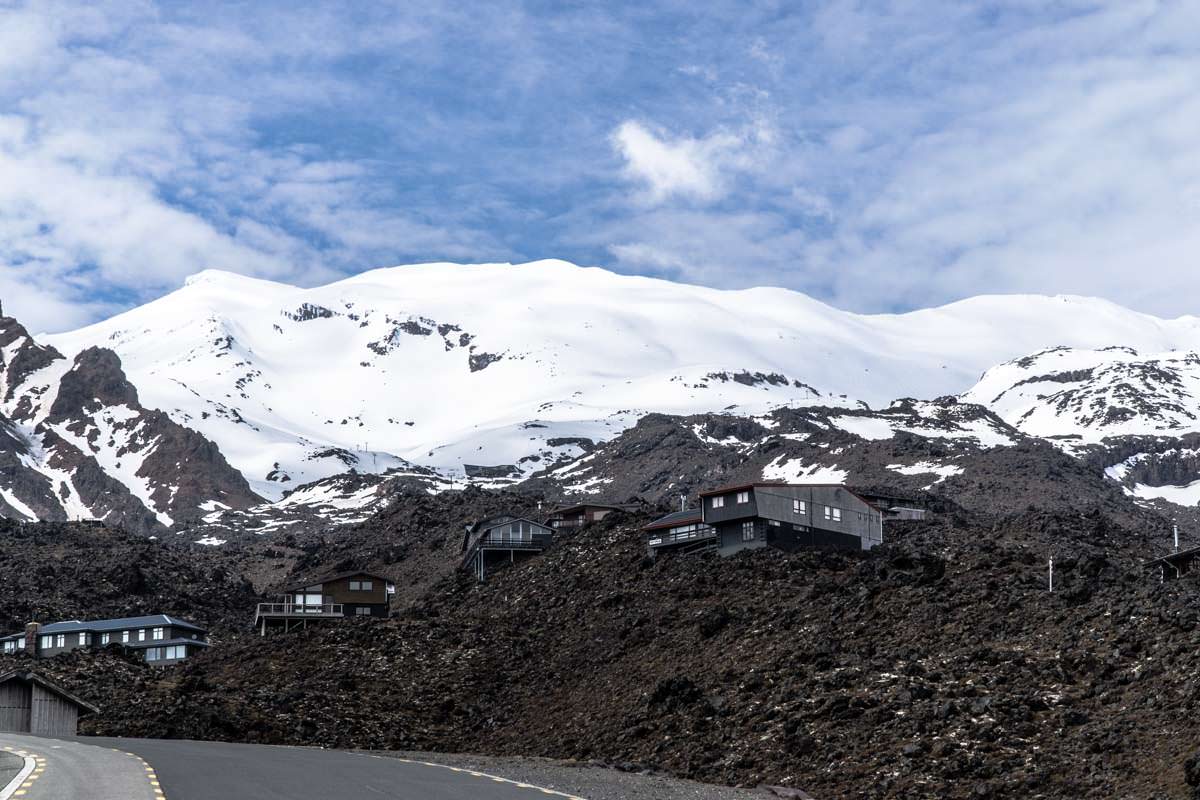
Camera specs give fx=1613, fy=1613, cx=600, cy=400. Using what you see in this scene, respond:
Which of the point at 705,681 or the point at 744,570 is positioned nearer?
the point at 705,681

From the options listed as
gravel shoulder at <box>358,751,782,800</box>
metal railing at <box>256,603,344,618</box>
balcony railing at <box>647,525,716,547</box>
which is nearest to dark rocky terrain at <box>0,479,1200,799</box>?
balcony railing at <box>647,525,716,547</box>

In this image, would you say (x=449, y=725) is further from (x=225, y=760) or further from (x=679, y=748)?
(x=225, y=760)

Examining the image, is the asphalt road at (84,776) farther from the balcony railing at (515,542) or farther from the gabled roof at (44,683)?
the balcony railing at (515,542)

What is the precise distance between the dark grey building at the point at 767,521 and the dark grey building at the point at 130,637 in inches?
1683

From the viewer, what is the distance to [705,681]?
257ft

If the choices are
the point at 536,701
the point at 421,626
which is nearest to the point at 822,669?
the point at 536,701

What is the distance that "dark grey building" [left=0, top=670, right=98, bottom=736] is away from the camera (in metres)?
78.5

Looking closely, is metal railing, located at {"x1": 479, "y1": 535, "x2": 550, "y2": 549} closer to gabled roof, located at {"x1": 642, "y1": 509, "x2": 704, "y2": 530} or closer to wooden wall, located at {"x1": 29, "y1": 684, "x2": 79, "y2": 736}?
gabled roof, located at {"x1": 642, "y1": 509, "x2": 704, "y2": 530}

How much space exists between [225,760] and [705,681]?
29.4 meters

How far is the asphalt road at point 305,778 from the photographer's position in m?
42.5

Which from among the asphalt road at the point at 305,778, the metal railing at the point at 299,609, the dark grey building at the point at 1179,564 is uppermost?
the dark grey building at the point at 1179,564

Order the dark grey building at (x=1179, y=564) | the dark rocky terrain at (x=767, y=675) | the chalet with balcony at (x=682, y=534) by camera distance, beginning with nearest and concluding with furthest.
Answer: the dark rocky terrain at (x=767, y=675) < the dark grey building at (x=1179, y=564) < the chalet with balcony at (x=682, y=534)

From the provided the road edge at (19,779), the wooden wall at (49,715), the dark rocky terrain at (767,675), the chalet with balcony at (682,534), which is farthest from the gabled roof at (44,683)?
the chalet with balcony at (682,534)

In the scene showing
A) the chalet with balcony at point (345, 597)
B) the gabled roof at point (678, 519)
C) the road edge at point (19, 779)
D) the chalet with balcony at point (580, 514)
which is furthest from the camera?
the chalet with balcony at point (580, 514)
